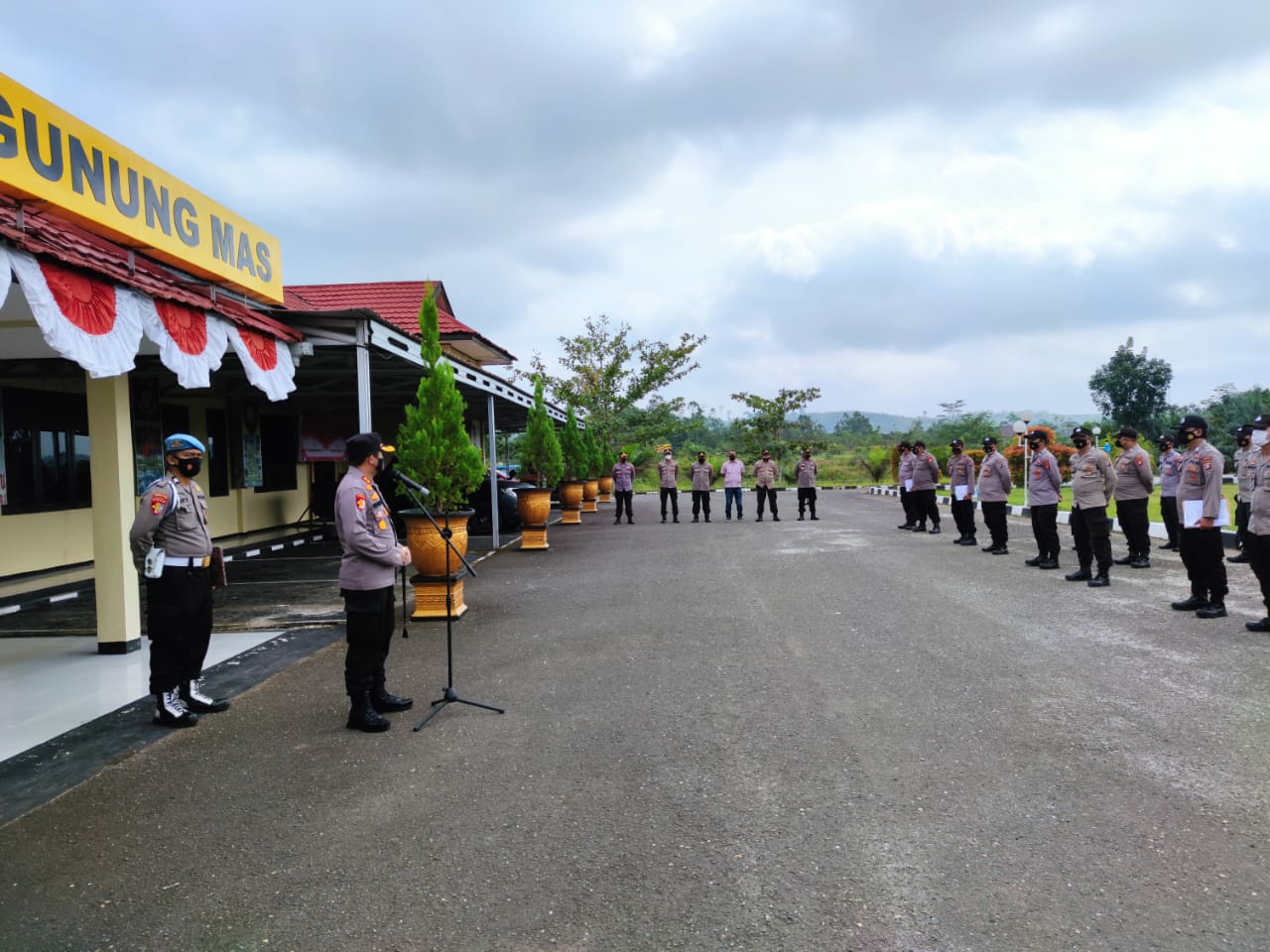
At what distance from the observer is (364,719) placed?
14.3 ft

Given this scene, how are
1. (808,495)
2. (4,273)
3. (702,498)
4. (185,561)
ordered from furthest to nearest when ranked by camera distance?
(702,498) < (808,495) < (185,561) < (4,273)

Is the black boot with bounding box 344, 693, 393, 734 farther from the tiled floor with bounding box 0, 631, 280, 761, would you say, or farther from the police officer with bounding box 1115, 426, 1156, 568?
the police officer with bounding box 1115, 426, 1156, 568

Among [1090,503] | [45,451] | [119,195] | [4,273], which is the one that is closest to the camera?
[4,273]

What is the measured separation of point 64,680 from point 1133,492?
10408mm

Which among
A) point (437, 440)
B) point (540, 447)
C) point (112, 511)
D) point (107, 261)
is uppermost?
point (107, 261)

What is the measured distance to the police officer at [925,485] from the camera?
14.3 meters

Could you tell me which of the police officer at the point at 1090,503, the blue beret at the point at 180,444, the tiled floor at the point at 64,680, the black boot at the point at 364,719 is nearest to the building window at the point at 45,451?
the tiled floor at the point at 64,680

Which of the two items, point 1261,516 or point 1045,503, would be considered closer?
point 1261,516

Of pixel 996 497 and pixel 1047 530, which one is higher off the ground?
pixel 996 497

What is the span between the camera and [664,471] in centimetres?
1834

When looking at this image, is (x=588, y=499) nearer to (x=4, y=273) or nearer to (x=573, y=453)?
(x=573, y=453)

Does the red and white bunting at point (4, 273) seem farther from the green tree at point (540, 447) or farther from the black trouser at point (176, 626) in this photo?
the green tree at point (540, 447)

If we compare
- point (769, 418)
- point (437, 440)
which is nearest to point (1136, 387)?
point (769, 418)

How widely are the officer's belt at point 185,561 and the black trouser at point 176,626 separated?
2 cm
